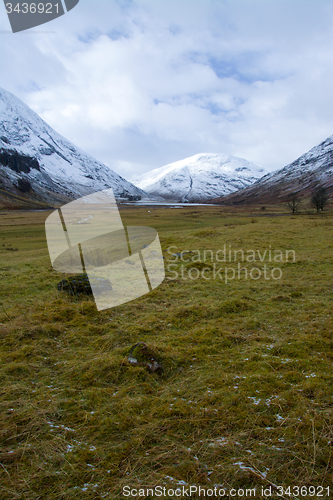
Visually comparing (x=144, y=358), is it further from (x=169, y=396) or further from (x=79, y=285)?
(x=79, y=285)

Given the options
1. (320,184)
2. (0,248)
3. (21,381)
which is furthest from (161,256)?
(320,184)

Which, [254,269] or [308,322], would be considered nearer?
[308,322]

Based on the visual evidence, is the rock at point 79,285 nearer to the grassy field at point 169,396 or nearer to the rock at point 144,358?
the grassy field at point 169,396

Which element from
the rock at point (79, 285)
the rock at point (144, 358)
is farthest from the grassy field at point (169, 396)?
the rock at point (79, 285)

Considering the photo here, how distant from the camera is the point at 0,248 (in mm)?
26875

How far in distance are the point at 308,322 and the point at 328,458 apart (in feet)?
14.9

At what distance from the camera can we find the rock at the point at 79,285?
9945mm

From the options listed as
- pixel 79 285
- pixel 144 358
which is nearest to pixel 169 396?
pixel 144 358

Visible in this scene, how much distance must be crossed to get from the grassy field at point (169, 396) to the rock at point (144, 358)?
0.56 ft

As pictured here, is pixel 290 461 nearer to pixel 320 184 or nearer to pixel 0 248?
pixel 0 248

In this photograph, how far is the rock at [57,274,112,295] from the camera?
9.95 meters

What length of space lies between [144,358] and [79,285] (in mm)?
5331

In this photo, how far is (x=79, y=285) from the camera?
399 inches

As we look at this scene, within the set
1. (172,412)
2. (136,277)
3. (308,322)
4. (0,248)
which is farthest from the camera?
(0,248)
